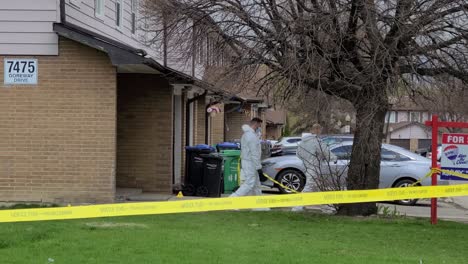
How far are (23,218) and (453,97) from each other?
7.19m

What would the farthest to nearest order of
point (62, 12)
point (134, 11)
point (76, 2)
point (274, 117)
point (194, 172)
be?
point (274, 117), point (134, 11), point (194, 172), point (76, 2), point (62, 12)

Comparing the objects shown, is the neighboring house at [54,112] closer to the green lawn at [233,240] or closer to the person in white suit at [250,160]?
the person in white suit at [250,160]

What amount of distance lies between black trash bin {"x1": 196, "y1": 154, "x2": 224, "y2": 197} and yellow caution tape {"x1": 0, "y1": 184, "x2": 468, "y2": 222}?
18.9 ft

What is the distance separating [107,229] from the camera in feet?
27.3

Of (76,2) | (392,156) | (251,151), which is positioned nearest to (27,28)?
(76,2)

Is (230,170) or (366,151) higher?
(366,151)

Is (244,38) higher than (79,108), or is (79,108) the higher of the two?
(244,38)

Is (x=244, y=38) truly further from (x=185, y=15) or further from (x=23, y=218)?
(x=23, y=218)

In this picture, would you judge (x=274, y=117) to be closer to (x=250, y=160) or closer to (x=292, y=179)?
(x=292, y=179)

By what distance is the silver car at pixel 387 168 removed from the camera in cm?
1483

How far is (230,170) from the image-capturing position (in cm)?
1447

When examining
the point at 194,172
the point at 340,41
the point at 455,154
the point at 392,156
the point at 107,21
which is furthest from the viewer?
the point at 392,156

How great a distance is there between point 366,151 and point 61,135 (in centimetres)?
563

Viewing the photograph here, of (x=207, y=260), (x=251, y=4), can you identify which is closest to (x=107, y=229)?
(x=207, y=260)
